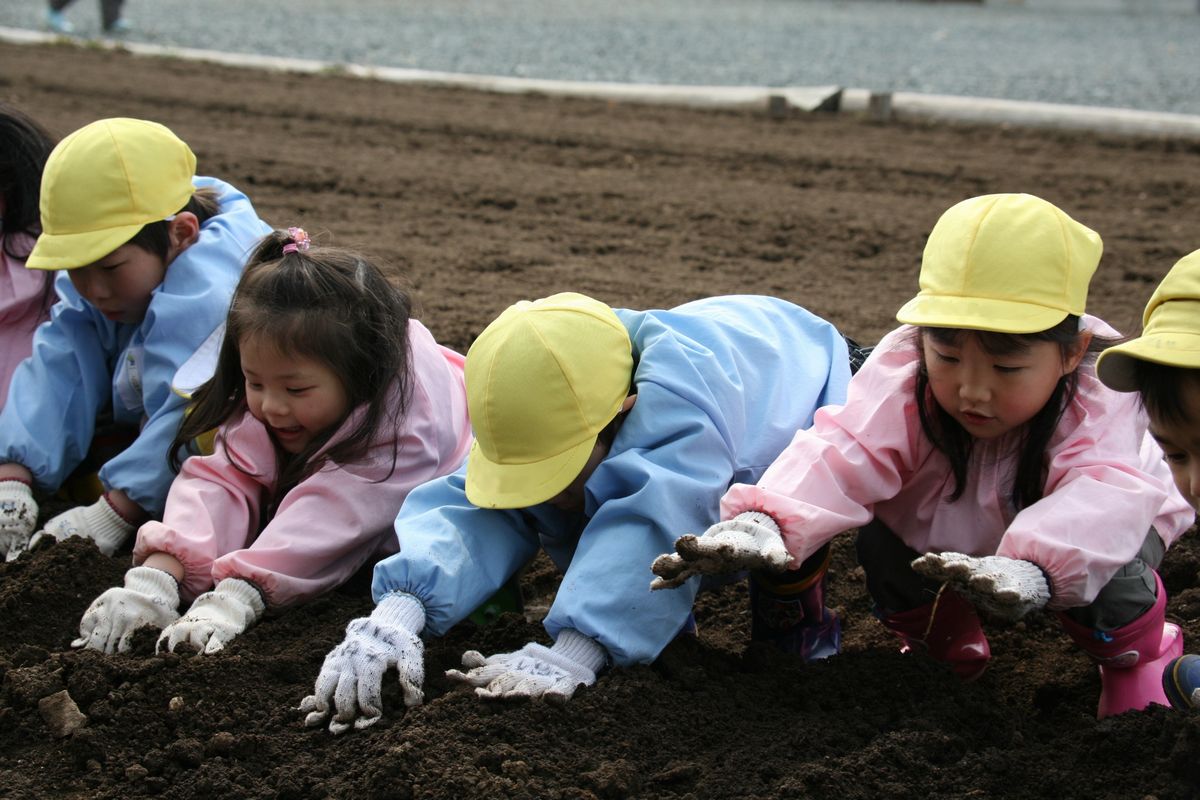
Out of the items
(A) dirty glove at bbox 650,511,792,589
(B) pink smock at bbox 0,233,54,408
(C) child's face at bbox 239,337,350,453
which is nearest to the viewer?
(A) dirty glove at bbox 650,511,792,589

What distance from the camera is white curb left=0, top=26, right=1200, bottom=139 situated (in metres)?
7.73

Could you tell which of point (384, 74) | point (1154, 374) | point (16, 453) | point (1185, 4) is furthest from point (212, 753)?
point (1185, 4)

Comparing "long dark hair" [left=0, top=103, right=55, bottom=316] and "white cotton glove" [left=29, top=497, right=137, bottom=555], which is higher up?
"long dark hair" [left=0, top=103, right=55, bottom=316]

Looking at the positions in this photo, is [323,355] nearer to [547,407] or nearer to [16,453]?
[547,407]

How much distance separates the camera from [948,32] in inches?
553

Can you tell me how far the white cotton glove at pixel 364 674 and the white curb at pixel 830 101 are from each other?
21.1 ft

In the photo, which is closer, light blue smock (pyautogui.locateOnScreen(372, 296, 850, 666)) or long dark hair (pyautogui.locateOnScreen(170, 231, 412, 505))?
light blue smock (pyautogui.locateOnScreen(372, 296, 850, 666))

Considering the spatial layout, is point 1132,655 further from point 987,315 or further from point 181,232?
point 181,232

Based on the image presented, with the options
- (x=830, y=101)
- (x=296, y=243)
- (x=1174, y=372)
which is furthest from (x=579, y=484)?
(x=830, y=101)

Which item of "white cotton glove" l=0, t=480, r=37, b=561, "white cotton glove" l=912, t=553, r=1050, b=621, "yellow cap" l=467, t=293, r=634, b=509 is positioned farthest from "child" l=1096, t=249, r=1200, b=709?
"white cotton glove" l=0, t=480, r=37, b=561

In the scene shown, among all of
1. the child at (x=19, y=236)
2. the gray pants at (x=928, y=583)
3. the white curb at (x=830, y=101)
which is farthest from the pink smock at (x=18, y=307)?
the white curb at (x=830, y=101)

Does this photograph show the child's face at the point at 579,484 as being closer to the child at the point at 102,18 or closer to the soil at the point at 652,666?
the soil at the point at 652,666

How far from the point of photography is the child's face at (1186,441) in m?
2.17

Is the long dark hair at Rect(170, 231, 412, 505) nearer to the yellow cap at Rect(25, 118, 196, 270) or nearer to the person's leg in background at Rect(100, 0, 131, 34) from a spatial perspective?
the yellow cap at Rect(25, 118, 196, 270)
